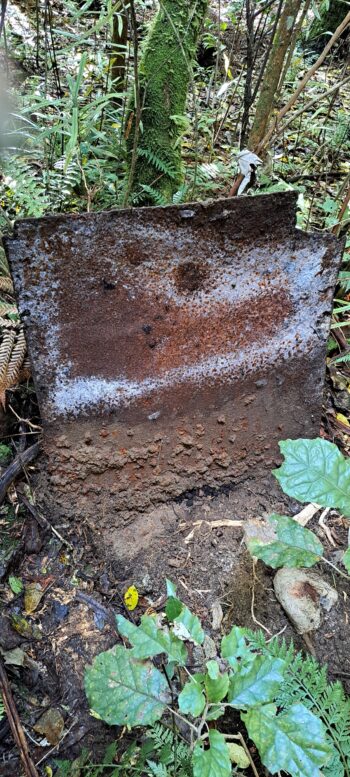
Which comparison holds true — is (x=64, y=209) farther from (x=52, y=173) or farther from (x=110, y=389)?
(x=110, y=389)

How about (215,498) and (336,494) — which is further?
Answer: (215,498)

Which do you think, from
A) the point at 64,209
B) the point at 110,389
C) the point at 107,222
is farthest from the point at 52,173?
the point at 110,389

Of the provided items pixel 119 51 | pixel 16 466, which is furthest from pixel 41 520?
pixel 119 51

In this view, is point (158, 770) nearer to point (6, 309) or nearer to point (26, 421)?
point (26, 421)

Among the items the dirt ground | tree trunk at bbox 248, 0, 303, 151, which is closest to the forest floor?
the dirt ground

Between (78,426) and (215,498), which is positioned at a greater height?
(78,426)
